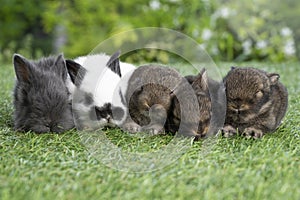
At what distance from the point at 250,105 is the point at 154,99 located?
68 cm

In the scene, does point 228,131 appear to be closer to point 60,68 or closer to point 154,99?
point 154,99

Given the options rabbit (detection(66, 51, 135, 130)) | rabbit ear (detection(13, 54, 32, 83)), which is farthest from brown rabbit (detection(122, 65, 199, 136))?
rabbit ear (detection(13, 54, 32, 83))

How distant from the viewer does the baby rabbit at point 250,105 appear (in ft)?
10.5

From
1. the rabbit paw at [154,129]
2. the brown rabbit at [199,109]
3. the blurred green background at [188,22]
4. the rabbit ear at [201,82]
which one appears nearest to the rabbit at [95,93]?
the rabbit paw at [154,129]

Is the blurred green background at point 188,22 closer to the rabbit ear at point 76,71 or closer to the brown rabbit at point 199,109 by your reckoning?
the rabbit ear at point 76,71

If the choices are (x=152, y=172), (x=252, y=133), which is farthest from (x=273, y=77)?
(x=152, y=172)

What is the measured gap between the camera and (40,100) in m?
3.29

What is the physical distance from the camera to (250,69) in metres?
3.38

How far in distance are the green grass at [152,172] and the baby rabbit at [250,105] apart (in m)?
0.10

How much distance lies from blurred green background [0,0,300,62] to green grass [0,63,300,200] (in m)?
5.54

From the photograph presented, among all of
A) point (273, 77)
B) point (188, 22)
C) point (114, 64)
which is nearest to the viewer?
point (273, 77)

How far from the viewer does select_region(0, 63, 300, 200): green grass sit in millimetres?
2122


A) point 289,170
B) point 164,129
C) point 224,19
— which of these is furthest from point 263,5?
point 289,170

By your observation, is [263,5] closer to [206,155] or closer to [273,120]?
[273,120]
